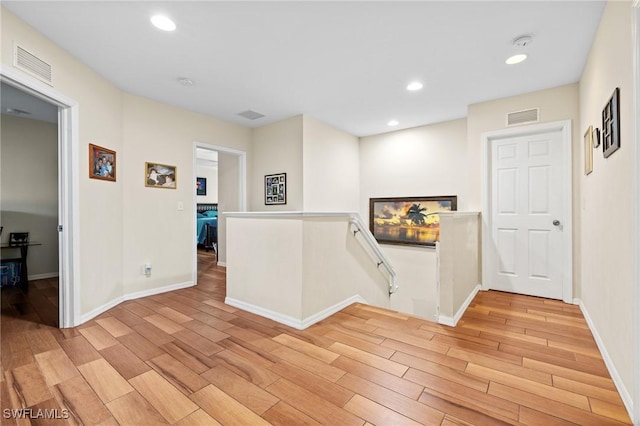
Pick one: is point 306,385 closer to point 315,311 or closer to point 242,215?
point 315,311

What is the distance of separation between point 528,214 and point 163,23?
14.4 ft

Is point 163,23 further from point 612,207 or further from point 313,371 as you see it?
point 612,207

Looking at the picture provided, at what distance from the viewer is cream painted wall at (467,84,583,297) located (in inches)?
126

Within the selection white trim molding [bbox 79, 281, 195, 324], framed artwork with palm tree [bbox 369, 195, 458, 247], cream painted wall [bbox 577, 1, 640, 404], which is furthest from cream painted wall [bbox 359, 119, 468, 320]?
white trim molding [bbox 79, 281, 195, 324]

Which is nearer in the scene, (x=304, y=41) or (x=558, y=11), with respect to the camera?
(x=558, y=11)

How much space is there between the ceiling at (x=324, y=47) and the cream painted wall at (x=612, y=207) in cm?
39

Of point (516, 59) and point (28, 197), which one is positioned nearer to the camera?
point (516, 59)

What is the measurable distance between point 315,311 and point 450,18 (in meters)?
→ 2.73

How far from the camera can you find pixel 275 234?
108 inches

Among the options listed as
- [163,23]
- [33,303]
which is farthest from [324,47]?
[33,303]

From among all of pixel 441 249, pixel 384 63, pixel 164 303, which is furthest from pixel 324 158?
pixel 164 303

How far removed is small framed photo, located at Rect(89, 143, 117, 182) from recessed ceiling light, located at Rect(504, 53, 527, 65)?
432cm

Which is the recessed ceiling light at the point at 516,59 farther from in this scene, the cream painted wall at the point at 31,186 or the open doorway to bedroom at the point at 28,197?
the cream painted wall at the point at 31,186

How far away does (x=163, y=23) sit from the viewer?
2.21 m
